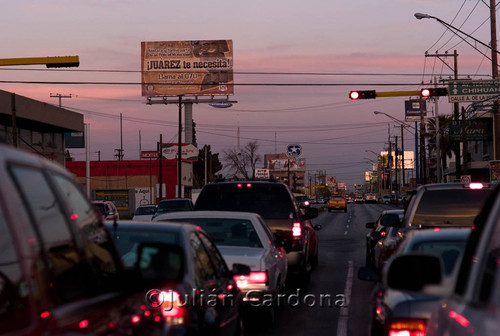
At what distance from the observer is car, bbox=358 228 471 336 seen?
20.8ft

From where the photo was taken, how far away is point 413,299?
6473 mm

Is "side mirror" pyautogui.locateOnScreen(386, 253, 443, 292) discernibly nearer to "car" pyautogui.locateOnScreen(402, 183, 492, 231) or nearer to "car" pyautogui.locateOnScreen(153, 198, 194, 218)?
"car" pyautogui.locateOnScreen(402, 183, 492, 231)

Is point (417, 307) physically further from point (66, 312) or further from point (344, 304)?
point (344, 304)

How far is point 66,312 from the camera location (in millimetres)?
3307

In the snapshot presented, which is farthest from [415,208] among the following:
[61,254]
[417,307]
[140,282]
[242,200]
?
[61,254]

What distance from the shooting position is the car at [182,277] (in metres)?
5.18

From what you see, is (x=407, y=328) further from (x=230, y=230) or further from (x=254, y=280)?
(x=230, y=230)

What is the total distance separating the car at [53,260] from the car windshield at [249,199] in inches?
460

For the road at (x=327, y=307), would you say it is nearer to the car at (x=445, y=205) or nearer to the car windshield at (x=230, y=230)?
the car windshield at (x=230, y=230)

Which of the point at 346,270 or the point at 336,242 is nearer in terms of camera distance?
the point at 346,270

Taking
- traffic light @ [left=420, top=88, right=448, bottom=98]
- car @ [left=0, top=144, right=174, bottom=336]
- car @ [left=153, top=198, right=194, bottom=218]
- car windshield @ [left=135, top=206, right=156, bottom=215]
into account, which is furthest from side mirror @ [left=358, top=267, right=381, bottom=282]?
car windshield @ [left=135, top=206, right=156, bottom=215]

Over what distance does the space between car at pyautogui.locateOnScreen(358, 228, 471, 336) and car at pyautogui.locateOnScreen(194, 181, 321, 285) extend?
24.9 ft

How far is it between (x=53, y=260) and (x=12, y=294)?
363mm

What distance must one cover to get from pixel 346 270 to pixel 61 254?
1770 cm
